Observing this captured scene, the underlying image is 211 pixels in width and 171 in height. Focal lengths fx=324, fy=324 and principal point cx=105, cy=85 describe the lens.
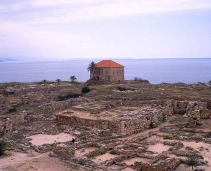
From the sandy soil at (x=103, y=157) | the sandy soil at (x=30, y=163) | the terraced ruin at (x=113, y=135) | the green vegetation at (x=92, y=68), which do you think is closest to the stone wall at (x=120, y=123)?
the terraced ruin at (x=113, y=135)

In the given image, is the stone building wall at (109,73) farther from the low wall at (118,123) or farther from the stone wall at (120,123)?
the low wall at (118,123)

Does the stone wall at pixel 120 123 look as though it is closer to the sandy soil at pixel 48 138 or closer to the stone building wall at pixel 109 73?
the sandy soil at pixel 48 138

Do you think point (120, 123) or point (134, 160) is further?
point (120, 123)

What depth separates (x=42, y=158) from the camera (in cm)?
1700

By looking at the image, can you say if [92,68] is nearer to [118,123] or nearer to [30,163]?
[118,123]

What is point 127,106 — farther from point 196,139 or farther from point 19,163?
point 19,163

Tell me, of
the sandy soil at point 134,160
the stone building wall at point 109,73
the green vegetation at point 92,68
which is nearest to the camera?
the sandy soil at point 134,160

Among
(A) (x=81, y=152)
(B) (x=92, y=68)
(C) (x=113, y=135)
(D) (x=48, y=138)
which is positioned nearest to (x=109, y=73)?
(B) (x=92, y=68)

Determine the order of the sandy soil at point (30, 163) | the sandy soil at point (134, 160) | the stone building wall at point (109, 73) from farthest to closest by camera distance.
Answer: the stone building wall at point (109, 73) < the sandy soil at point (134, 160) < the sandy soil at point (30, 163)

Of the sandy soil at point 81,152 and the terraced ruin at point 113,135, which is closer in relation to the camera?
the terraced ruin at point 113,135

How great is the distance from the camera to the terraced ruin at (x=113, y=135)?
53.5 ft

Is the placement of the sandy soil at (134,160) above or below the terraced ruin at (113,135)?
below

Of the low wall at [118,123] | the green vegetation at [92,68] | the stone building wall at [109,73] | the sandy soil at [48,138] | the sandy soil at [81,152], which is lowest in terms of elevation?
the sandy soil at [81,152]

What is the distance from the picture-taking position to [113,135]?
22.0 m
